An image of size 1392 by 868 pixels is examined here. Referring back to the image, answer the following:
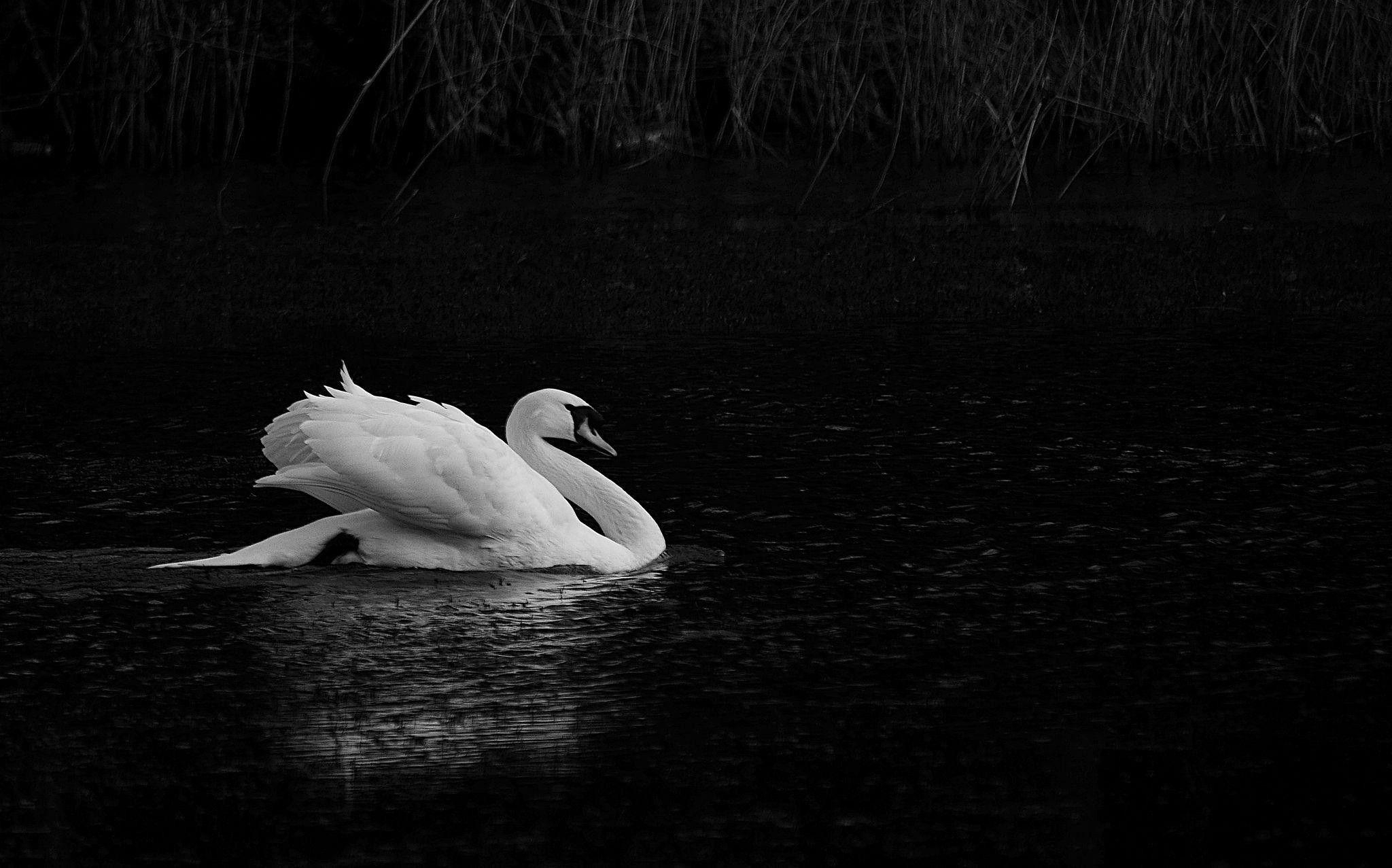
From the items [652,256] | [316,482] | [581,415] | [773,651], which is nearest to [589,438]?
[581,415]

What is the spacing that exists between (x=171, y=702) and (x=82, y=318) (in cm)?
683

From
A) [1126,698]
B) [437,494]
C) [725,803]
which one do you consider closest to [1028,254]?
[437,494]

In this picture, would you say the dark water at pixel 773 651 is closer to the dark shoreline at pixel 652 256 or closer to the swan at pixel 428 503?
the swan at pixel 428 503

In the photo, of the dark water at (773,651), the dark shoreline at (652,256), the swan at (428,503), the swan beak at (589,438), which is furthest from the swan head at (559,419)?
the dark shoreline at (652,256)

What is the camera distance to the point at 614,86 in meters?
14.8

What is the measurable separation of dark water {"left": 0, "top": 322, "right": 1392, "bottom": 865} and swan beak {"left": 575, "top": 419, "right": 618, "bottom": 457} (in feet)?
1.27

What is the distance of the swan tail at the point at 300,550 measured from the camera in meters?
6.35

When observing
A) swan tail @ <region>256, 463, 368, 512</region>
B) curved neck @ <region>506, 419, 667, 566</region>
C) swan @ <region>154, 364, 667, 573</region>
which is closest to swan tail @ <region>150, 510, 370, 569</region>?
swan @ <region>154, 364, 667, 573</region>

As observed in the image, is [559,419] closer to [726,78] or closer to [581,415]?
[581,415]

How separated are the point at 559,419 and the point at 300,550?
44.4 inches

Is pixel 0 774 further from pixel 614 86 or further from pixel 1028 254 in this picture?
pixel 614 86

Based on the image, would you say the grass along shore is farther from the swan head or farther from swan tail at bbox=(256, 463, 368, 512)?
swan tail at bbox=(256, 463, 368, 512)

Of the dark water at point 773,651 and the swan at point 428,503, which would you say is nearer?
the dark water at point 773,651

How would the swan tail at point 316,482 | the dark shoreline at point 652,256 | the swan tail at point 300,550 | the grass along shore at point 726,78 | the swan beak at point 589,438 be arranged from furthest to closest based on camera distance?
1. the grass along shore at point 726,78
2. the dark shoreline at point 652,256
3. the swan beak at point 589,438
4. the swan tail at point 316,482
5. the swan tail at point 300,550
